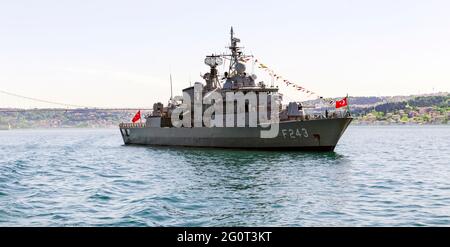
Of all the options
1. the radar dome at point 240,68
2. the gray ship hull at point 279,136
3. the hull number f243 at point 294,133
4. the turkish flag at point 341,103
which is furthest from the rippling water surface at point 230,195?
the radar dome at point 240,68

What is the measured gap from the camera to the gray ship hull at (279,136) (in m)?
37.6

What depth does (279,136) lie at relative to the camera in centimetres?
3947

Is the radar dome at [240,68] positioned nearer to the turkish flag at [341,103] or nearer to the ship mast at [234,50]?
the ship mast at [234,50]

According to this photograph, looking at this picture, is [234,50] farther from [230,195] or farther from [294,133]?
[230,195]

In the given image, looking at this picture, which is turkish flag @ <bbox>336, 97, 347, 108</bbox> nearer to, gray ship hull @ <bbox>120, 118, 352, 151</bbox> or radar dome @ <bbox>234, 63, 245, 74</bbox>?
gray ship hull @ <bbox>120, 118, 352, 151</bbox>

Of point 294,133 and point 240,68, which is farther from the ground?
point 240,68

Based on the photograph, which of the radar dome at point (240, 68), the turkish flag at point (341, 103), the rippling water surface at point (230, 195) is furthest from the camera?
the radar dome at point (240, 68)

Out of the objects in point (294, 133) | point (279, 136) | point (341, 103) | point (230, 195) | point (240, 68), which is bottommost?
point (230, 195)

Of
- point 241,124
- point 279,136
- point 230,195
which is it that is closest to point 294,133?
point 279,136

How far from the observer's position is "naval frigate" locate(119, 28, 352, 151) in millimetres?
38000

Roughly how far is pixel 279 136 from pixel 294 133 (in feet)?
5.27
